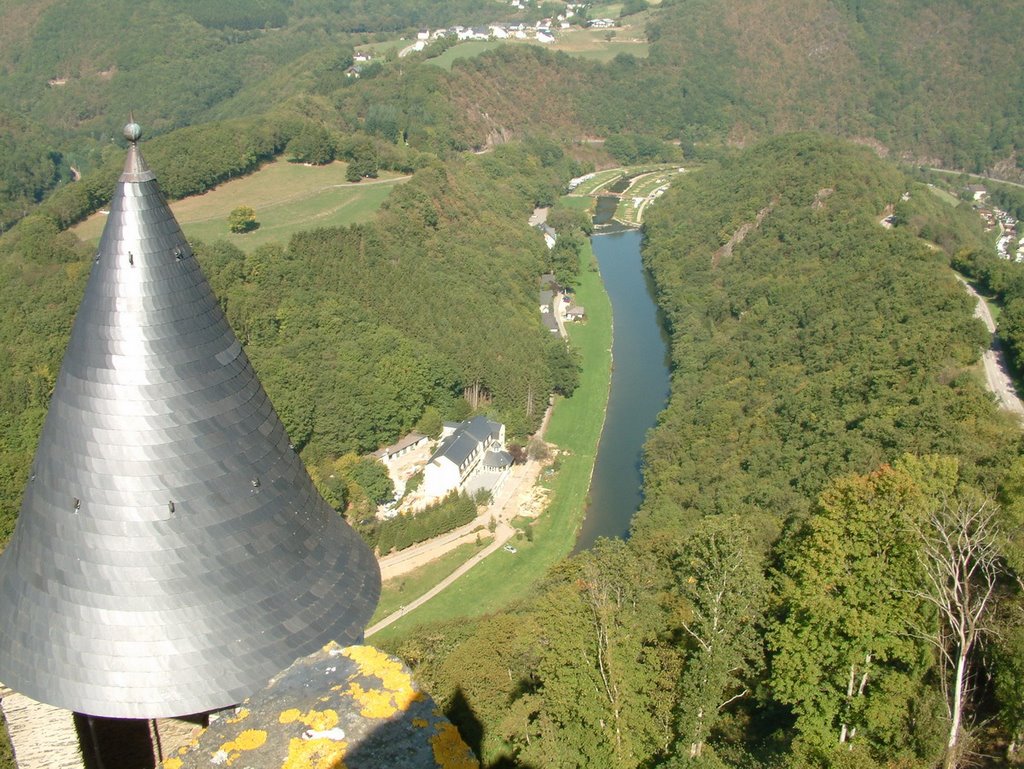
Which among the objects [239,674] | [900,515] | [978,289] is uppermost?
[239,674]

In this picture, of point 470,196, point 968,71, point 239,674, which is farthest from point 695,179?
point 239,674

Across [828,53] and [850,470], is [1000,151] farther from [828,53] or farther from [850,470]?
[850,470]

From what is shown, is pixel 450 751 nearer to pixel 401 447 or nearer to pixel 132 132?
pixel 132 132

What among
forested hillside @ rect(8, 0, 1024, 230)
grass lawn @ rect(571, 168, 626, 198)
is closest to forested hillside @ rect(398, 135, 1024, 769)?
grass lawn @ rect(571, 168, 626, 198)

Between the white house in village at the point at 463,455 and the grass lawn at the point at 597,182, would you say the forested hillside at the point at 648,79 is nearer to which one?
the grass lawn at the point at 597,182

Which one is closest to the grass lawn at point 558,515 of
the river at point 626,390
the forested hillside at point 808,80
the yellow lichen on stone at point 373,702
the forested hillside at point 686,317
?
the river at point 626,390

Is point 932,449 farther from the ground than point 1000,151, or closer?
farther from the ground

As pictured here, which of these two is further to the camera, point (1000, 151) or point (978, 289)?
point (1000, 151)
